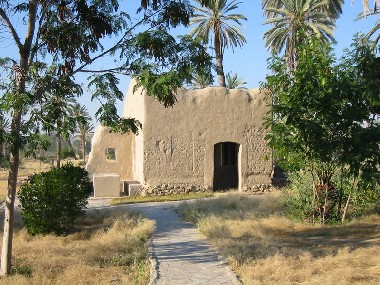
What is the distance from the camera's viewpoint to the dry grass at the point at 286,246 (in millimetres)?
6910

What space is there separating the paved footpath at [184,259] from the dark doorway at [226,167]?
8909 millimetres

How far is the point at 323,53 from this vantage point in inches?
422

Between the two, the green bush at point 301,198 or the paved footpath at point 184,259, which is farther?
the green bush at point 301,198

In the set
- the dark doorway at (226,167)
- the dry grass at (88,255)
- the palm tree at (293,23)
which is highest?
the palm tree at (293,23)

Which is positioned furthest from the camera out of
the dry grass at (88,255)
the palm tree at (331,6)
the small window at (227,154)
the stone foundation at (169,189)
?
the palm tree at (331,6)

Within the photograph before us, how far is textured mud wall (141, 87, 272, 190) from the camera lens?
17766mm

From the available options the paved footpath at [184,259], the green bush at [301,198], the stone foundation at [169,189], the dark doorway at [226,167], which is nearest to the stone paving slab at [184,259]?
the paved footpath at [184,259]

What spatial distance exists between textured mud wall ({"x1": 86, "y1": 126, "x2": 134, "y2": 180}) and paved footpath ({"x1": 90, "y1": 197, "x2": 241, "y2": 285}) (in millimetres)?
8227

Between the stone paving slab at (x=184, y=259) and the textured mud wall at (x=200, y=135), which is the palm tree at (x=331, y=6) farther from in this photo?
the stone paving slab at (x=184, y=259)

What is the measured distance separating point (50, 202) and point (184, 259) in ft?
12.7

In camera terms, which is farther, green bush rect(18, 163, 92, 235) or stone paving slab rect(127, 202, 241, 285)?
green bush rect(18, 163, 92, 235)

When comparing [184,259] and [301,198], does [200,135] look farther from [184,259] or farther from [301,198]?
[184,259]

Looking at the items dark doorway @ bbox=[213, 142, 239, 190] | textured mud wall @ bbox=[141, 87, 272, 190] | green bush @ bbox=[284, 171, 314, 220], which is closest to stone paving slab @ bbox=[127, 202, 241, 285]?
green bush @ bbox=[284, 171, 314, 220]

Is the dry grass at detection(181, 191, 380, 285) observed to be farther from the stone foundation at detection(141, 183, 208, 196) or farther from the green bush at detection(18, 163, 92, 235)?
the stone foundation at detection(141, 183, 208, 196)
